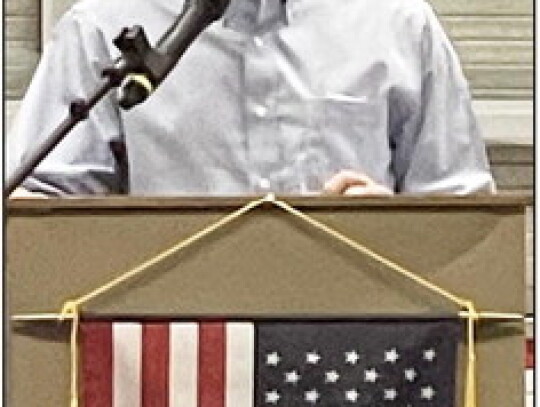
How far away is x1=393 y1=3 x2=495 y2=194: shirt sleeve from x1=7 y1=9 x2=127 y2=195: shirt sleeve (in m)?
0.21

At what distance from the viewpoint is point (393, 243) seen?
0.62 meters

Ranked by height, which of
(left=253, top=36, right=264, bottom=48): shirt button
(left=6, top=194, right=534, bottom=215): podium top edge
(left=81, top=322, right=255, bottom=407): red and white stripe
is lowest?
(left=81, top=322, right=255, bottom=407): red and white stripe

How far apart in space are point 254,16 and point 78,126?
0.19m

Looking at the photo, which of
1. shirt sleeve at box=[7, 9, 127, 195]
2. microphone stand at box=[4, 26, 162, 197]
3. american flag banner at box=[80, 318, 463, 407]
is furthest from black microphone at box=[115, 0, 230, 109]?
shirt sleeve at box=[7, 9, 127, 195]

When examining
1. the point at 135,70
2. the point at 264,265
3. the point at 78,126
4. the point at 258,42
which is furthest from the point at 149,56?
the point at 258,42

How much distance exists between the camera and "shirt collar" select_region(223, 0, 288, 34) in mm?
1023

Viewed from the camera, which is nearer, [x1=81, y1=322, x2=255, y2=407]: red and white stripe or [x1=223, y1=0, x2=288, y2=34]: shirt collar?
[x1=81, y1=322, x2=255, y2=407]: red and white stripe

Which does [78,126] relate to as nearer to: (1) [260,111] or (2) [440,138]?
(1) [260,111]

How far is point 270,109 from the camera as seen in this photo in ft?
3.29

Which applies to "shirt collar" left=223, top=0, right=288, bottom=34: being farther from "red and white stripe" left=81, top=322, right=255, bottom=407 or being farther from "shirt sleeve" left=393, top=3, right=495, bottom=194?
"red and white stripe" left=81, top=322, right=255, bottom=407

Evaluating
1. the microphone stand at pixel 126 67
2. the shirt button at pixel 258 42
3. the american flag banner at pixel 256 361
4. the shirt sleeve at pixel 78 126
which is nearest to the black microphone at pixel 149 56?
the microphone stand at pixel 126 67

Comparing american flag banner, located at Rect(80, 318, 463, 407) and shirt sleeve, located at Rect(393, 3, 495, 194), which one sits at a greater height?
Result: shirt sleeve, located at Rect(393, 3, 495, 194)

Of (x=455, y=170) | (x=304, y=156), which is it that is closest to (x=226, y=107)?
(x=304, y=156)

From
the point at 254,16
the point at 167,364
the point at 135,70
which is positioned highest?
the point at 254,16
